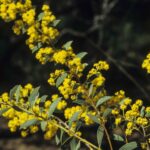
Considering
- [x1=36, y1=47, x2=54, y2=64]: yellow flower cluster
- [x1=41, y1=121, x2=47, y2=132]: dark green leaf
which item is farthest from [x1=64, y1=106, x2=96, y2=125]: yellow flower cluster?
[x1=36, y1=47, x2=54, y2=64]: yellow flower cluster

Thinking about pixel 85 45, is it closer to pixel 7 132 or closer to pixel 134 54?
pixel 134 54

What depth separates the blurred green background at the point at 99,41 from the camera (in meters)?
7.76

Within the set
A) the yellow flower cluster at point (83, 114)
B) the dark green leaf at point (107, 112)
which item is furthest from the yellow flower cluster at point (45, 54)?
the dark green leaf at point (107, 112)

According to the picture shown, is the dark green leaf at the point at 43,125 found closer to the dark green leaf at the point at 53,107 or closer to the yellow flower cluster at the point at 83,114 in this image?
the dark green leaf at the point at 53,107

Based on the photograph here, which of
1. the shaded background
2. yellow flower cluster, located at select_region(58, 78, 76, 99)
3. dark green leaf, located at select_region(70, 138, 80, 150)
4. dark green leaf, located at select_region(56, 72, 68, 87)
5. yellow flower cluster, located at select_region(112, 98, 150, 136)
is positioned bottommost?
dark green leaf, located at select_region(70, 138, 80, 150)

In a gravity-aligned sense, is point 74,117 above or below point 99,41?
below

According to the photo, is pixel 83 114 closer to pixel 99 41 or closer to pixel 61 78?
pixel 61 78

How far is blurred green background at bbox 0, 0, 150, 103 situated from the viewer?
305 inches

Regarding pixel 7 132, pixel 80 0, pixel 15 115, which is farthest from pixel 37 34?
pixel 80 0

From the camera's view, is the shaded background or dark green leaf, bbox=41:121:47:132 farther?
the shaded background

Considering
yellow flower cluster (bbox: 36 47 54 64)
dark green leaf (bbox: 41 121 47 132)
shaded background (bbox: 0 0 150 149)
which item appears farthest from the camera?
shaded background (bbox: 0 0 150 149)

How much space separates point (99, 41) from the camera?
25.2 feet

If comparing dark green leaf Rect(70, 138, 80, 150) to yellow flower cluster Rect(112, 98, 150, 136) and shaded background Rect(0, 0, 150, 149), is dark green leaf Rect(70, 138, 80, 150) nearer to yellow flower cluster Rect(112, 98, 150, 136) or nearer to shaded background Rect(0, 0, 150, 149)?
yellow flower cluster Rect(112, 98, 150, 136)

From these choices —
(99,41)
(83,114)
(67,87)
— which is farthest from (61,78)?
(99,41)
